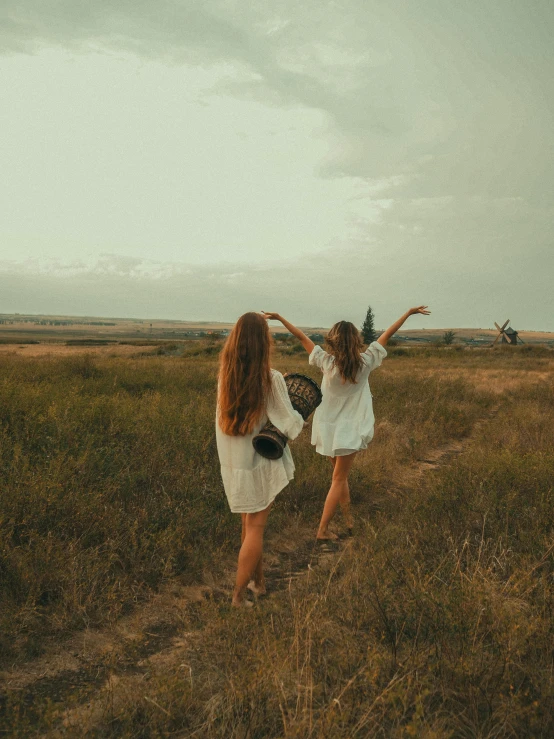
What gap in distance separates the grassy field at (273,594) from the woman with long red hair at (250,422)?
1.67 feet

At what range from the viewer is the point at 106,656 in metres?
3.04

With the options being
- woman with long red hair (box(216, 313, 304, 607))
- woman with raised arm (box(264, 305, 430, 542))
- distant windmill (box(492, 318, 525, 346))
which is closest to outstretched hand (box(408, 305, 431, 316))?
woman with raised arm (box(264, 305, 430, 542))

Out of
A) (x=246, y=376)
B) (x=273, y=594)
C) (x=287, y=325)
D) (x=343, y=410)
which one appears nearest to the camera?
(x=246, y=376)

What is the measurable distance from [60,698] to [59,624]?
68 centimetres

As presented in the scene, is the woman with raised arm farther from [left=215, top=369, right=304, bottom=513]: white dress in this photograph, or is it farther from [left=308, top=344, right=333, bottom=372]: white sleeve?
[left=215, top=369, right=304, bottom=513]: white dress

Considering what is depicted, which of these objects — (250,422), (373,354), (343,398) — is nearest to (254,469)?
(250,422)

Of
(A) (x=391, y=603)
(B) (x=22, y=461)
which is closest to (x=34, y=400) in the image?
(B) (x=22, y=461)

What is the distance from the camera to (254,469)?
3676 millimetres

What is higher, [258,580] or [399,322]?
[399,322]

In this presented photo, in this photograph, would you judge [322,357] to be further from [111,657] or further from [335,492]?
[111,657]

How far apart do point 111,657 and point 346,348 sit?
125 inches

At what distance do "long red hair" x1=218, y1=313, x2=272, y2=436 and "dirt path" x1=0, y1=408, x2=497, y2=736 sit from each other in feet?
3.75

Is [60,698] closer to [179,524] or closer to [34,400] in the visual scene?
[179,524]

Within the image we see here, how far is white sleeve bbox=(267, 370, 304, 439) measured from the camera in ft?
11.6
